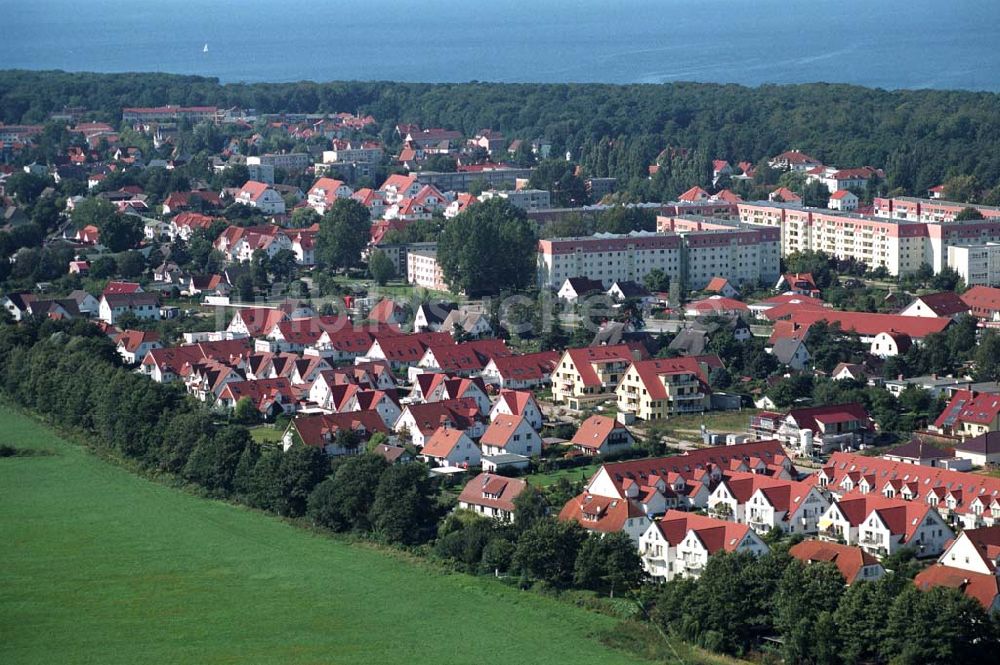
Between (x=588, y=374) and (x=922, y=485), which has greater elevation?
(x=588, y=374)

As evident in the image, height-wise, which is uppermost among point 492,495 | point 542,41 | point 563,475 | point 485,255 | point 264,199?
point 542,41

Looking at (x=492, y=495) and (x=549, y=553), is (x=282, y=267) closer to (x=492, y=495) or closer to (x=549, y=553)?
(x=492, y=495)

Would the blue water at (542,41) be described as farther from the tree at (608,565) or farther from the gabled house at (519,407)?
the tree at (608,565)

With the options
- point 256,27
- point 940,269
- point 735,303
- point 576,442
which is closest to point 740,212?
point 940,269

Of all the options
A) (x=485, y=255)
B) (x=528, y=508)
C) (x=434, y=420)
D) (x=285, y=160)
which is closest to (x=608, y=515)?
(x=528, y=508)

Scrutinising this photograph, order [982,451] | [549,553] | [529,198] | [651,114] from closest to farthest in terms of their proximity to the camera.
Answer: [549,553] < [982,451] < [529,198] < [651,114]

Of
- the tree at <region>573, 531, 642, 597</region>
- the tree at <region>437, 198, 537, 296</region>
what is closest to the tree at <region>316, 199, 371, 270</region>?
the tree at <region>437, 198, 537, 296</region>
